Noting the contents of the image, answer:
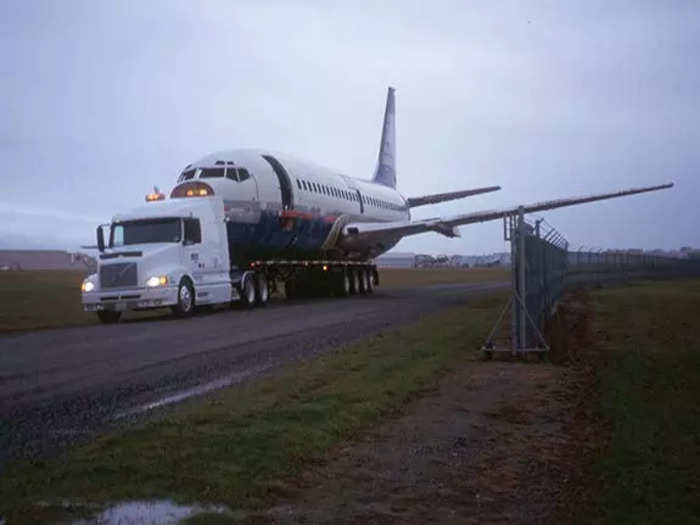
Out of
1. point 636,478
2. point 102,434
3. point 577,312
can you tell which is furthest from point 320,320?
point 636,478

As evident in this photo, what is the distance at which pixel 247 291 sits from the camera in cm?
2617

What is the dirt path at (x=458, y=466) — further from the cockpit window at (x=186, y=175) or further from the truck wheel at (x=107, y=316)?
the cockpit window at (x=186, y=175)

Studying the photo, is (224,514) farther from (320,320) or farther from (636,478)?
(320,320)

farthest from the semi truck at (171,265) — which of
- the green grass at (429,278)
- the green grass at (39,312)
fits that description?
the green grass at (429,278)

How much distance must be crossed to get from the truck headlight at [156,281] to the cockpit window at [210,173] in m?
5.76

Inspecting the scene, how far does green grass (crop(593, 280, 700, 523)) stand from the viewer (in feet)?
18.9

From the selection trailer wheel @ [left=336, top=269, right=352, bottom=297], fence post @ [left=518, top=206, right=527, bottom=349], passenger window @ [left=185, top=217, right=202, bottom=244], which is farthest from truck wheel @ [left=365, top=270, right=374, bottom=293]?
fence post @ [left=518, top=206, right=527, bottom=349]

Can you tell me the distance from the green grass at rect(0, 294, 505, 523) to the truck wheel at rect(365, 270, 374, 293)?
24199 mm

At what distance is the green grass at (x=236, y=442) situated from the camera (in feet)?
19.4

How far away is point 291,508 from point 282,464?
1003 millimetres

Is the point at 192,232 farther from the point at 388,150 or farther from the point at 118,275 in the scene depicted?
the point at 388,150

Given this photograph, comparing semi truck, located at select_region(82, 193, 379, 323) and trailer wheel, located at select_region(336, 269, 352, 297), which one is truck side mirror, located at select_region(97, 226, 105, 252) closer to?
semi truck, located at select_region(82, 193, 379, 323)

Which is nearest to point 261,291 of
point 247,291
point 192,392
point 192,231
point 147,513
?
point 247,291

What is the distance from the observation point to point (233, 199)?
26.1m
